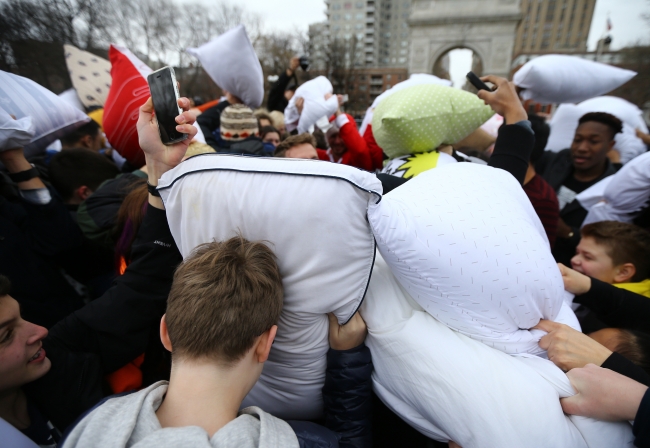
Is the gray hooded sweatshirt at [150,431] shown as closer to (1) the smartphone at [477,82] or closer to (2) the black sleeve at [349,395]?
(2) the black sleeve at [349,395]

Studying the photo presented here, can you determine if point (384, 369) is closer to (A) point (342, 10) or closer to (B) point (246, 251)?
(B) point (246, 251)

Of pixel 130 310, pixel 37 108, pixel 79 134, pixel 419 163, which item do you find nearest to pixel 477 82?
pixel 419 163

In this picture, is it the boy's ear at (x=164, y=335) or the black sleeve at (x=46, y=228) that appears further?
the black sleeve at (x=46, y=228)

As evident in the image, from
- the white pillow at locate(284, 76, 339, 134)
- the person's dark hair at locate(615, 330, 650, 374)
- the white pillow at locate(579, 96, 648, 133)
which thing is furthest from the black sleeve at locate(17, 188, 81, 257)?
the white pillow at locate(579, 96, 648, 133)

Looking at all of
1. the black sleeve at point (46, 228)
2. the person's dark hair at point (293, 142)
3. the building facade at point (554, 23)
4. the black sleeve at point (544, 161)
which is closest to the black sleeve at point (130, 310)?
the black sleeve at point (46, 228)

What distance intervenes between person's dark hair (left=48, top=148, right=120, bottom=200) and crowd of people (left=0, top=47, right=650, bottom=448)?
0.03 metres

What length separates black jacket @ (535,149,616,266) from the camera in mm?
2342

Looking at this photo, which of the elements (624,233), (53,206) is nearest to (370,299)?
(624,233)

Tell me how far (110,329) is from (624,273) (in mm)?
2147

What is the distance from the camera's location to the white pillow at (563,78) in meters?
2.20

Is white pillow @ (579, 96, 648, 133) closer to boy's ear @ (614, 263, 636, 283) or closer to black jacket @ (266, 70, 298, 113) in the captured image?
boy's ear @ (614, 263, 636, 283)

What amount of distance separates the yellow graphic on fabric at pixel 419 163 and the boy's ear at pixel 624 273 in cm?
98

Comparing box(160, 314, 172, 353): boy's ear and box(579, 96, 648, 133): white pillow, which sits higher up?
box(579, 96, 648, 133): white pillow

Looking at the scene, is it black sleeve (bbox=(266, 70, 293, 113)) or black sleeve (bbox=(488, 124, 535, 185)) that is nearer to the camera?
black sleeve (bbox=(488, 124, 535, 185))
